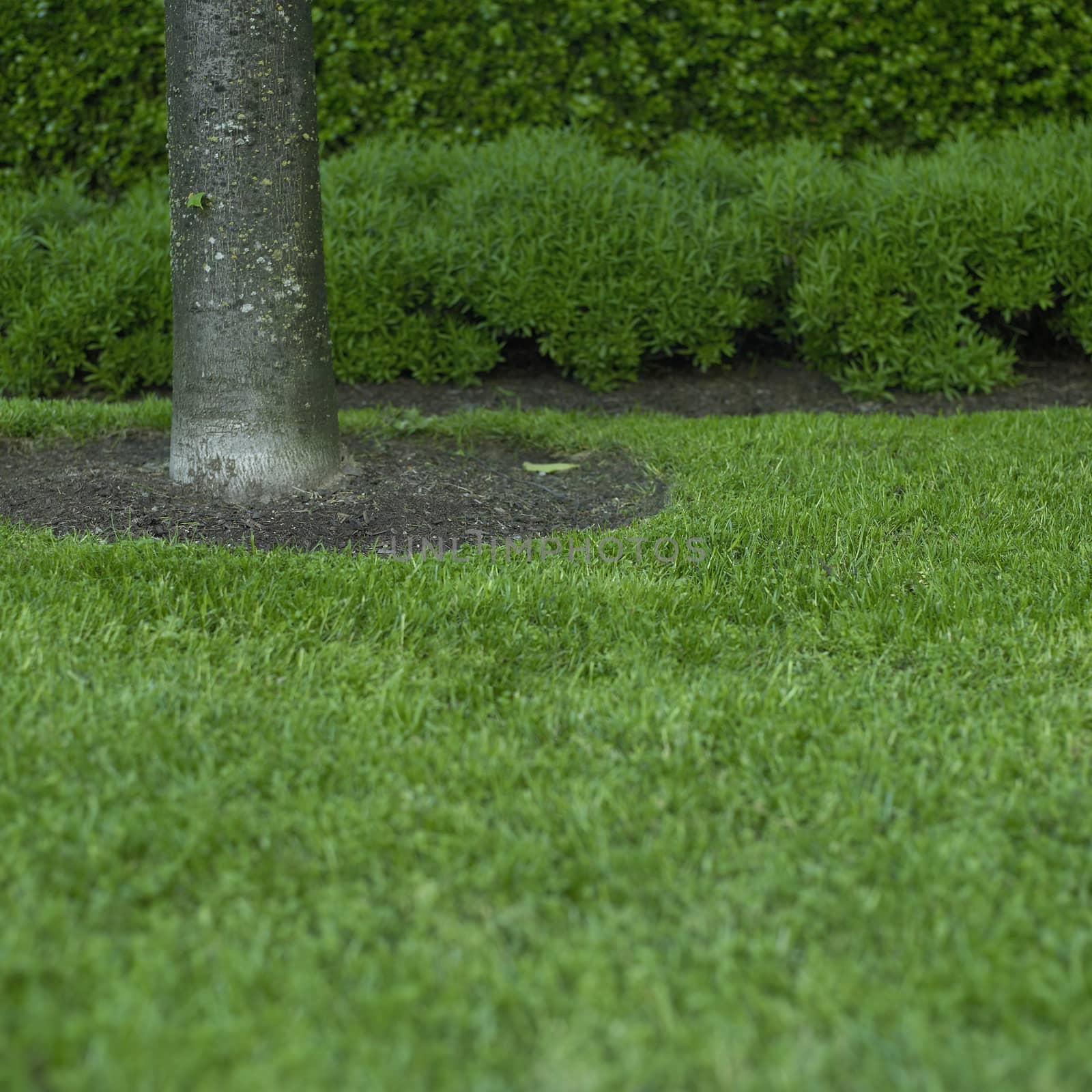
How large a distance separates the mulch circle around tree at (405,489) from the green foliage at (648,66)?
7.17 ft

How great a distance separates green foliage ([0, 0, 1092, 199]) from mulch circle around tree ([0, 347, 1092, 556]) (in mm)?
2185

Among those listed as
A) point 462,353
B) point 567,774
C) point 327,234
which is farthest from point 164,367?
point 567,774

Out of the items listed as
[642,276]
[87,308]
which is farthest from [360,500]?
[87,308]

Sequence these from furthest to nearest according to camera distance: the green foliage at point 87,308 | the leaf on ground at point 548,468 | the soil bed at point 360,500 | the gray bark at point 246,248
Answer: the green foliage at point 87,308 < the leaf on ground at point 548,468 < the gray bark at point 246,248 < the soil bed at point 360,500

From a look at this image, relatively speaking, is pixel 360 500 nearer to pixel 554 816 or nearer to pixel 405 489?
pixel 405 489

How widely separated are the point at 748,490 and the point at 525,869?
2311mm

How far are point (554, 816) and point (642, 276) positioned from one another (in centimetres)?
413

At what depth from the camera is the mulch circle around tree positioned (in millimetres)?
3641

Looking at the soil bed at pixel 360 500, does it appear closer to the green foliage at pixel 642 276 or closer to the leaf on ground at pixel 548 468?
the leaf on ground at pixel 548 468

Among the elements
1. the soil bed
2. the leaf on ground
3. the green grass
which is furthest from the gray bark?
the leaf on ground

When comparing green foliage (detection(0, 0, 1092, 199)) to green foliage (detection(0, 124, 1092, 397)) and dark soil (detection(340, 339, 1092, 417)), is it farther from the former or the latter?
dark soil (detection(340, 339, 1092, 417))

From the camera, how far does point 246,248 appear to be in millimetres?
3777

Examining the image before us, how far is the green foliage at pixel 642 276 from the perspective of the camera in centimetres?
570

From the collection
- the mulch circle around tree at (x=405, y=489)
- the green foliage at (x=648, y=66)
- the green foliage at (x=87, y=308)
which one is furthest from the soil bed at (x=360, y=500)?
the green foliage at (x=648, y=66)
